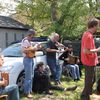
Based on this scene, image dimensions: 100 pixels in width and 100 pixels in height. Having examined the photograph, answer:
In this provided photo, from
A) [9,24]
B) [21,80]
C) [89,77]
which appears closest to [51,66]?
[21,80]

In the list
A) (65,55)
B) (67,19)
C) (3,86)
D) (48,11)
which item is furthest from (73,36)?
(3,86)

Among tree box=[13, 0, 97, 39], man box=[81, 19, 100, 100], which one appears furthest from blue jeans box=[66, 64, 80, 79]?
tree box=[13, 0, 97, 39]

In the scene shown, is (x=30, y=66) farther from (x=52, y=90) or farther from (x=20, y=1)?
(x=20, y=1)

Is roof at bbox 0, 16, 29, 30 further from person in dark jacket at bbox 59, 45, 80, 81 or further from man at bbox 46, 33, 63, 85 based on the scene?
man at bbox 46, 33, 63, 85

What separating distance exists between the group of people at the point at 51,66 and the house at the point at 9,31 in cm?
2285

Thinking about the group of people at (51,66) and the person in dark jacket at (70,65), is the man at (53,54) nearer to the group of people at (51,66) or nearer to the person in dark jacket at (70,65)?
the group of people at (51,66)

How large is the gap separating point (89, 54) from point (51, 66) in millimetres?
3538

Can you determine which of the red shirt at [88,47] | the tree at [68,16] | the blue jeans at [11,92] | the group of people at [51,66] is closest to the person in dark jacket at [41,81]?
the group of people at [51,66]

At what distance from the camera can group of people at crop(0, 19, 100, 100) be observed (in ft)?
24.6

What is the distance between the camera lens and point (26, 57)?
9297mm

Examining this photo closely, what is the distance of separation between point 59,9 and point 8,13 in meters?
17.3

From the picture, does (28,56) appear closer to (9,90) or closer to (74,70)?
(9,90)

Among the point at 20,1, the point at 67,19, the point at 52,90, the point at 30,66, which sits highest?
the point at 20,1

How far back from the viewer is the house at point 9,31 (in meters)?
35.1
